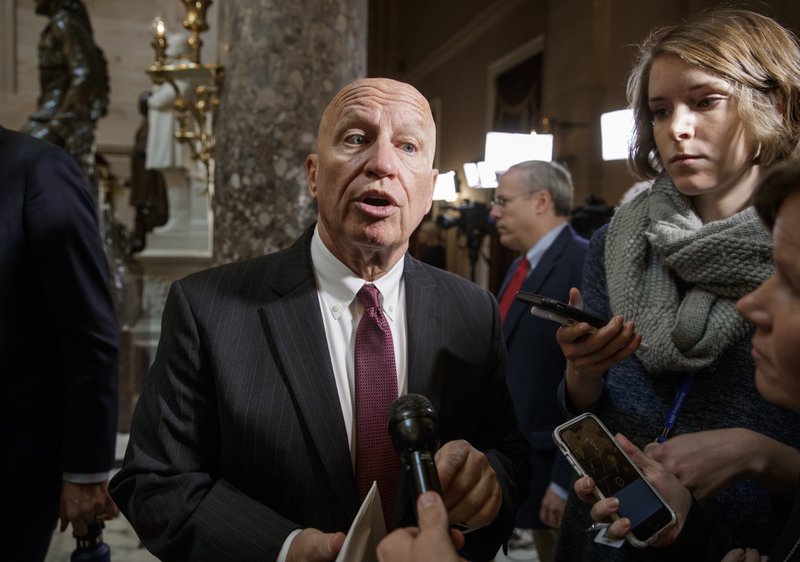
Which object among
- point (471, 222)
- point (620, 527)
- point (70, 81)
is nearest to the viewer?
point (620, 527)

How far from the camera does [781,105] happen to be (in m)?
1.34

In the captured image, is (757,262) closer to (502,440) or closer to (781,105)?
(781,105)

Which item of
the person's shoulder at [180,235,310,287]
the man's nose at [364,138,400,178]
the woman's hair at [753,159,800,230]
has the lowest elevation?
the person's shoulder at [180,235,310,287]

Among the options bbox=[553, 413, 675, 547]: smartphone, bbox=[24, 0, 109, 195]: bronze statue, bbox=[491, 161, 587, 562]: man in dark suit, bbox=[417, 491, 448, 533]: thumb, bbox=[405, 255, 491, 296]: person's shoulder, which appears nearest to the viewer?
bbox=[417, 491, 448, 533]: thumb

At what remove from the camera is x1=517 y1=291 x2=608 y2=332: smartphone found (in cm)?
118

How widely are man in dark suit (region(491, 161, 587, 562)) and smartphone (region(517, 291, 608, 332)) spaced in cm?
126

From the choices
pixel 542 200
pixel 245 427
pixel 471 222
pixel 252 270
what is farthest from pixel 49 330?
pixel 471 222

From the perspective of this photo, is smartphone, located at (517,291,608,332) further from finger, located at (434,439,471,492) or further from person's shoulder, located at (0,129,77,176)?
person's shoulder, located at (0,129,77,176)

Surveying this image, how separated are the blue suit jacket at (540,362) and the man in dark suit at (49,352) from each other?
60.6 inches

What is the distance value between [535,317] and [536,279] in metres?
0.16

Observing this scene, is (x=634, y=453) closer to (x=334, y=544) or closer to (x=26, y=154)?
(x=334, y=544)

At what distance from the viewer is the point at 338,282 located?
1.36 meters

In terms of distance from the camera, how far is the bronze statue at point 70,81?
212 inches

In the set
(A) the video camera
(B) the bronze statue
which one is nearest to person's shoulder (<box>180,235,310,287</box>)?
(A) the video camera
